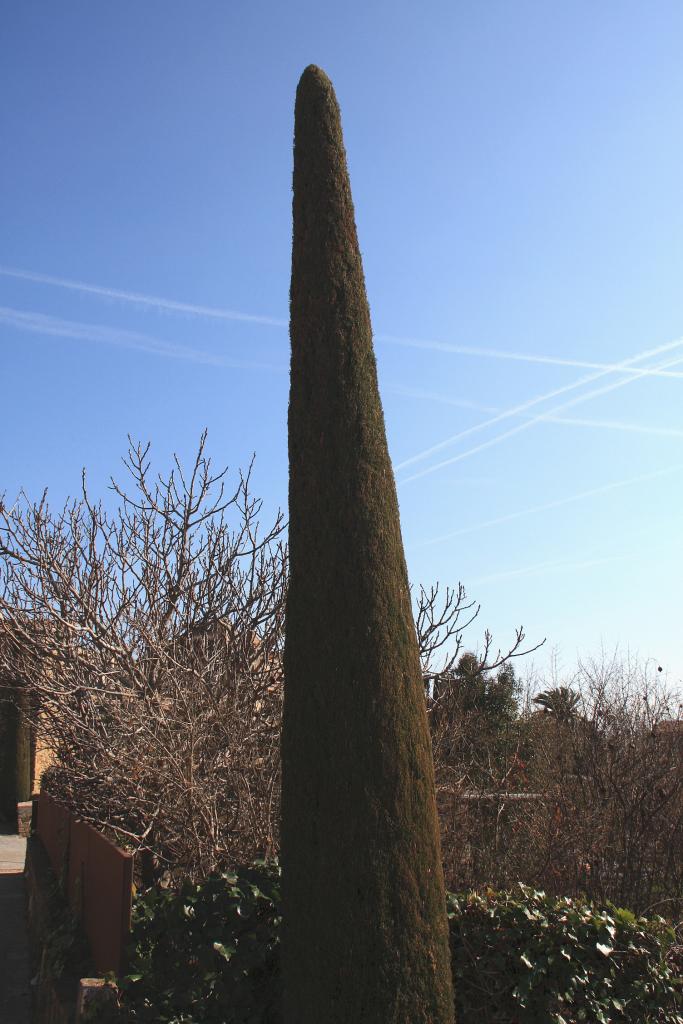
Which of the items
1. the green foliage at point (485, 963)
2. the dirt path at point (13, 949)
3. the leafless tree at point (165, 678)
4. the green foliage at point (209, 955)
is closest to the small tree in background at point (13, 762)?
the dirt path at point (13, 949)

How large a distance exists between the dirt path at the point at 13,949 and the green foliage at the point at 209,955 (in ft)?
9.43

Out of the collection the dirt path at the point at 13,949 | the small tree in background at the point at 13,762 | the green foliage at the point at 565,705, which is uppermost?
the green foliage at the point at 565,705

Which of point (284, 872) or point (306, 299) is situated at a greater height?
point (306, 299)

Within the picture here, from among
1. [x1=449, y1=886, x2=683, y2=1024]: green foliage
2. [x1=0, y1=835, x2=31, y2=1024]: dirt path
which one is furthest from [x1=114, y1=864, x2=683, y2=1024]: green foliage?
[x1=0, y1=835, x2=31, y2=1024]: dirt path

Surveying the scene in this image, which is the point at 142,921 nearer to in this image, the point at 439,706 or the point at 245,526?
the point at 439,706

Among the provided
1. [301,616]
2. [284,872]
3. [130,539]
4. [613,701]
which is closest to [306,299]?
[301,616]

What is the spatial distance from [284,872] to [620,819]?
3.91 metres

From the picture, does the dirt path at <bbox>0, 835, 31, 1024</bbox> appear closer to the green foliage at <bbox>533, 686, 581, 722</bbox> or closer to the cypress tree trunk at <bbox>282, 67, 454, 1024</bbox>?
the cypress tree trunk at <bbox>282, 67, 454, 1024</bbox>

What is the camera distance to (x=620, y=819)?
22.2 ft

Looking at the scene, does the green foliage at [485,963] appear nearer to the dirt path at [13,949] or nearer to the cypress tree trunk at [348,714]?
the cypress tree trunk at [348,714]

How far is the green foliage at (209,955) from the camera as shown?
4.18 metres

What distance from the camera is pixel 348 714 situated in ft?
13.0

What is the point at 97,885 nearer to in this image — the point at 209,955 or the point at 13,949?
the point at 209,955

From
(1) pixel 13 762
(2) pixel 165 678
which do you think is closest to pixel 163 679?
(2) pixel 165 678
